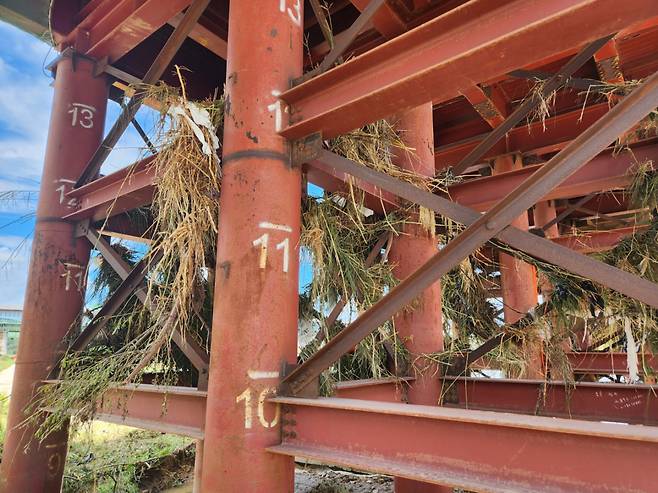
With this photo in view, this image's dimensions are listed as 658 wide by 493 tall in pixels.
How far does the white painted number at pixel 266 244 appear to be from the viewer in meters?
2.72

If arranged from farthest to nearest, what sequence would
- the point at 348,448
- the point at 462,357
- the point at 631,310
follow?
the point at 462,357
the point at 631,310
the point at 348,448

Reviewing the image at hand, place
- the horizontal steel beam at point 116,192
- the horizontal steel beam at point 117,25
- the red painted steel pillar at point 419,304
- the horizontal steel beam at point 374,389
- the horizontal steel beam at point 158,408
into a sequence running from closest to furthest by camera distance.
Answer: the horizontal steel beam at point 158,408 < the horizontal steel beam at point 374,389 < the horizontal steel beam at point 116,192 < the red painted steel pillar at point 419,304 < the horizontal steel beam at point 117,25

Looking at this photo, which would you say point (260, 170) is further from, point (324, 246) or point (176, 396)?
point (176, 396)

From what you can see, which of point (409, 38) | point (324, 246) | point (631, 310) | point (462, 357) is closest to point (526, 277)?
point (462, 357)

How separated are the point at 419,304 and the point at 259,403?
209 cm

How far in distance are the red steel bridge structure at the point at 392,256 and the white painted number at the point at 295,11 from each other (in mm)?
22

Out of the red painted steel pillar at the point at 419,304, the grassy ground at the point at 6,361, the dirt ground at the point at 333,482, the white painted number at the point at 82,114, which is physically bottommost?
the dirt ground at the point at 333,482

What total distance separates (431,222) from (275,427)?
95.5 inches

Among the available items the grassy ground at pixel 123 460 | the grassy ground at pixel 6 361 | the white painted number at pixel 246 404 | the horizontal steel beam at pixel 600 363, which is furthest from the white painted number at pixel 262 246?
the grassy ground at pixel 6 361

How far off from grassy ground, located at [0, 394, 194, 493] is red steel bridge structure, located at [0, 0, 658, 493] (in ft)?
8.26

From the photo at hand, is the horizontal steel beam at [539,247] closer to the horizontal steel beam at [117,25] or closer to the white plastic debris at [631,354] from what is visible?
the white plastic debris at [631,354]

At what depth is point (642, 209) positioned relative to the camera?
355cm

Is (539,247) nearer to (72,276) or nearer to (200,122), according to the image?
(200,122)

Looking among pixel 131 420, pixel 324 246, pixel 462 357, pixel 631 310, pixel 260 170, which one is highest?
pixel 260 170
